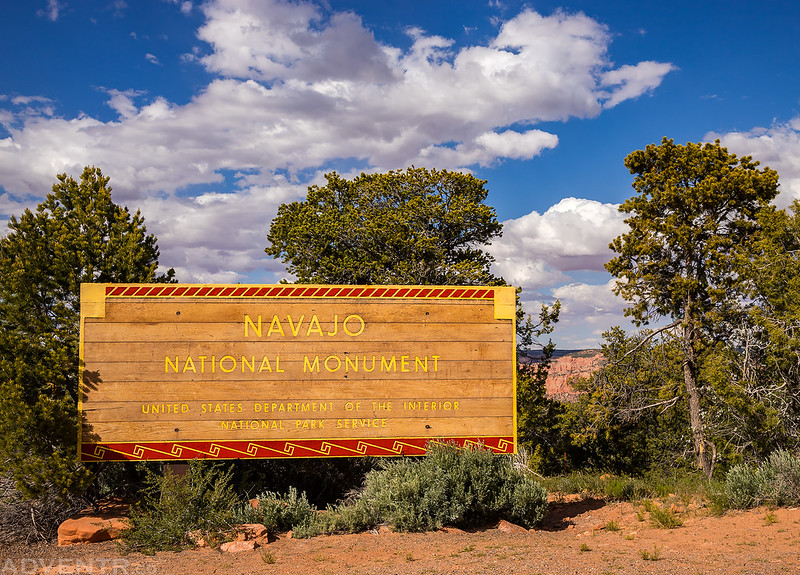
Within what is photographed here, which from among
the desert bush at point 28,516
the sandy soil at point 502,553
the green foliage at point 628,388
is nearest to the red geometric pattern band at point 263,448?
the desert bush at point 28,516

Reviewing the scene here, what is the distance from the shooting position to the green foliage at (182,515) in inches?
366

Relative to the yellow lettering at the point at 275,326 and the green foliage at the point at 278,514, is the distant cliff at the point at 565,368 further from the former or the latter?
the yellow lettering at the point at 275,326

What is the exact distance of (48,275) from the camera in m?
12.0

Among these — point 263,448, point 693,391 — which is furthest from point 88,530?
point 693,391

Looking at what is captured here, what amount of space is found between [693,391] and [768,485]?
23.4ft

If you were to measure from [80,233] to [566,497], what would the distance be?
39.6 feet

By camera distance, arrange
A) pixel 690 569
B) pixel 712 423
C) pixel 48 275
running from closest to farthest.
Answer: pixel 690 569 → pixel 48 275 → pixel 712 423

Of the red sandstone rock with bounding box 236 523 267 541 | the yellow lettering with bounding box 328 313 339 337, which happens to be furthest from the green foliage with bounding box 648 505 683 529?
the red sandstone rock with bounding box 236 523 267 541

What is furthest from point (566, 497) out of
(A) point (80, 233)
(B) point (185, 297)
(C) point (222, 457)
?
(A) point (80, 233)

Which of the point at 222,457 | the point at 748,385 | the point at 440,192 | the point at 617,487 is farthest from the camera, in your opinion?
the point at 440,192

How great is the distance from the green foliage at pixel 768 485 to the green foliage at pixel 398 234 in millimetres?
11133

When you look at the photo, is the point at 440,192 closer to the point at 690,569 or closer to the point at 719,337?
the point at 719,337

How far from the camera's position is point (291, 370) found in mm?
10609

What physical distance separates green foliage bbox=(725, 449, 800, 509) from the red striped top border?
544 cm
